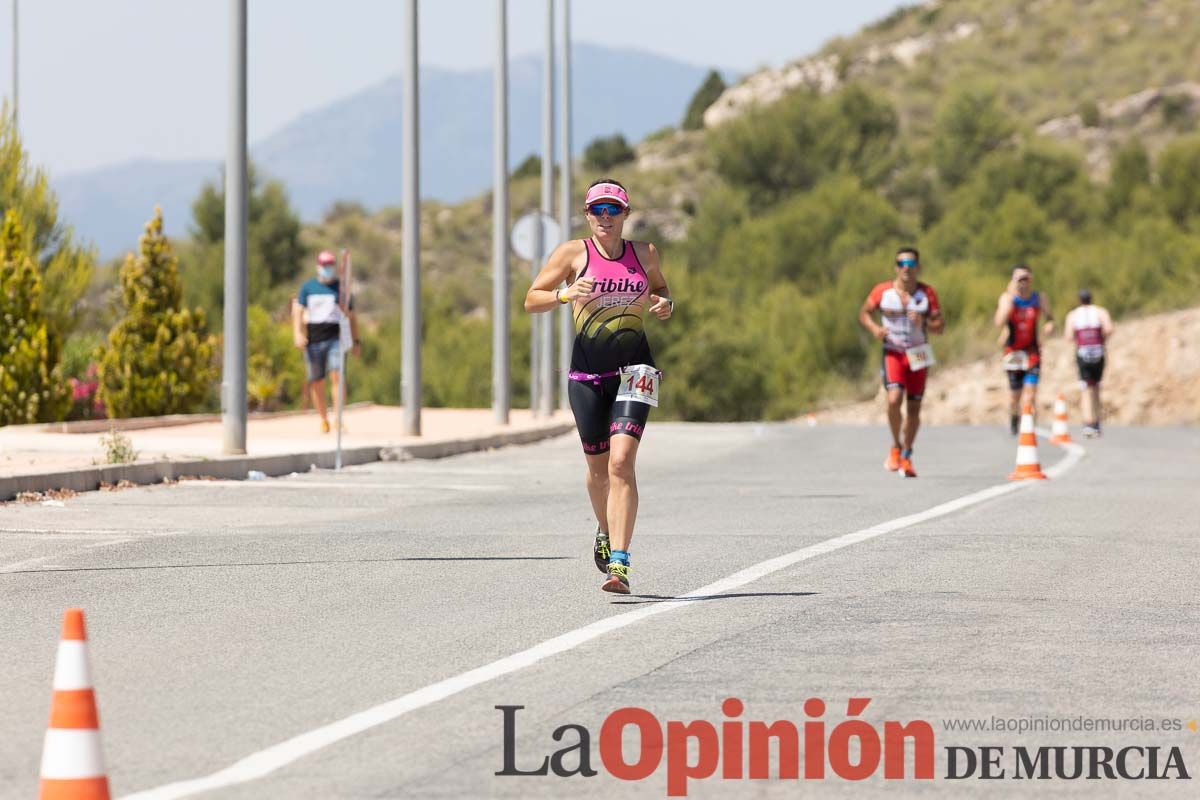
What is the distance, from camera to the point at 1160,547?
13383 millimetres

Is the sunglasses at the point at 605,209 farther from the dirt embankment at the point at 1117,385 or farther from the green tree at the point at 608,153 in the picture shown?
the green tree at the point at 608,153

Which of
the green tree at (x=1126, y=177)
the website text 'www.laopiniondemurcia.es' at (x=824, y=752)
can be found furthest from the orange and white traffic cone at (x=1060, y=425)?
the green tree at (x=1126, y=177)

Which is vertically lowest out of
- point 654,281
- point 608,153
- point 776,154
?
point 654,281

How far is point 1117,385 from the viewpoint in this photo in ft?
144

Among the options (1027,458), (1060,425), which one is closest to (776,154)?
(1060,425)

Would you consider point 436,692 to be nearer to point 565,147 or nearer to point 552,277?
point 552,277

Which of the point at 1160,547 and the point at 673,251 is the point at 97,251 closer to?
the point at 1160,547

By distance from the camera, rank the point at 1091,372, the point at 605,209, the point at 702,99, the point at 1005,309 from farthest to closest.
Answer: the point at 702,99
the point at 1091,372
the point at 1005,309
the point at 605,209

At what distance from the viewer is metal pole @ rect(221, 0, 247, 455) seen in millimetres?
20969

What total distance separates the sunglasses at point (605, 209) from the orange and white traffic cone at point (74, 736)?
5.38 m

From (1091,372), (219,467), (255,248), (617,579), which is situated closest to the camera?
(617,579)

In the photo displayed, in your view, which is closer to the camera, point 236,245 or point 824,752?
point 824,752

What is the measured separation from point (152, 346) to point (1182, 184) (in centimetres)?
4773

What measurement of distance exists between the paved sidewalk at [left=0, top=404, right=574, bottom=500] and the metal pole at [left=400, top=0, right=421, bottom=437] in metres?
0.91
